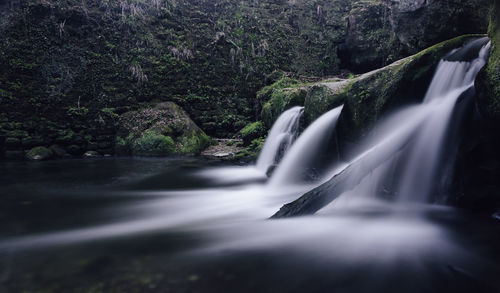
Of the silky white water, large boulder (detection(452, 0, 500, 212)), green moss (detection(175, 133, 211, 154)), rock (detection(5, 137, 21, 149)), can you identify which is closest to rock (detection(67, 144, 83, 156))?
rock (detection(5, 137, 21, 149))

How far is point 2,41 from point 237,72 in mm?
13113

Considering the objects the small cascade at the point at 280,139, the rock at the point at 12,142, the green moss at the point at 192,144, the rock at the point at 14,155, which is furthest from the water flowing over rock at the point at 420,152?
the rock at the point at 12,142

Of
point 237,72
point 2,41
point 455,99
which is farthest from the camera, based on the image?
point 237,72

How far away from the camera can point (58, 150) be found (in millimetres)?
12156

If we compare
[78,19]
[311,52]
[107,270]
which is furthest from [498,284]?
[311,52]

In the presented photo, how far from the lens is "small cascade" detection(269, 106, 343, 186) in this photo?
6.20 m

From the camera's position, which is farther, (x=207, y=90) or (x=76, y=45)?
(x=207, y=90)

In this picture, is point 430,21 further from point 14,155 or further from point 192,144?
point 14,155

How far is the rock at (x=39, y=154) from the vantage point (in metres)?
11.1

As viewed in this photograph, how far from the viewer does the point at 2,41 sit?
13.3 meters

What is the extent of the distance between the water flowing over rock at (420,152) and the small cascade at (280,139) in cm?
446

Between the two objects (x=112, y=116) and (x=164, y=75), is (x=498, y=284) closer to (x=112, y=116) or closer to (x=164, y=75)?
(x=112, y=116)

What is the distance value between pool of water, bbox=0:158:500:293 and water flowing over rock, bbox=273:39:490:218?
27 cm

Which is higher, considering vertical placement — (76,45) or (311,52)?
(311,52)
